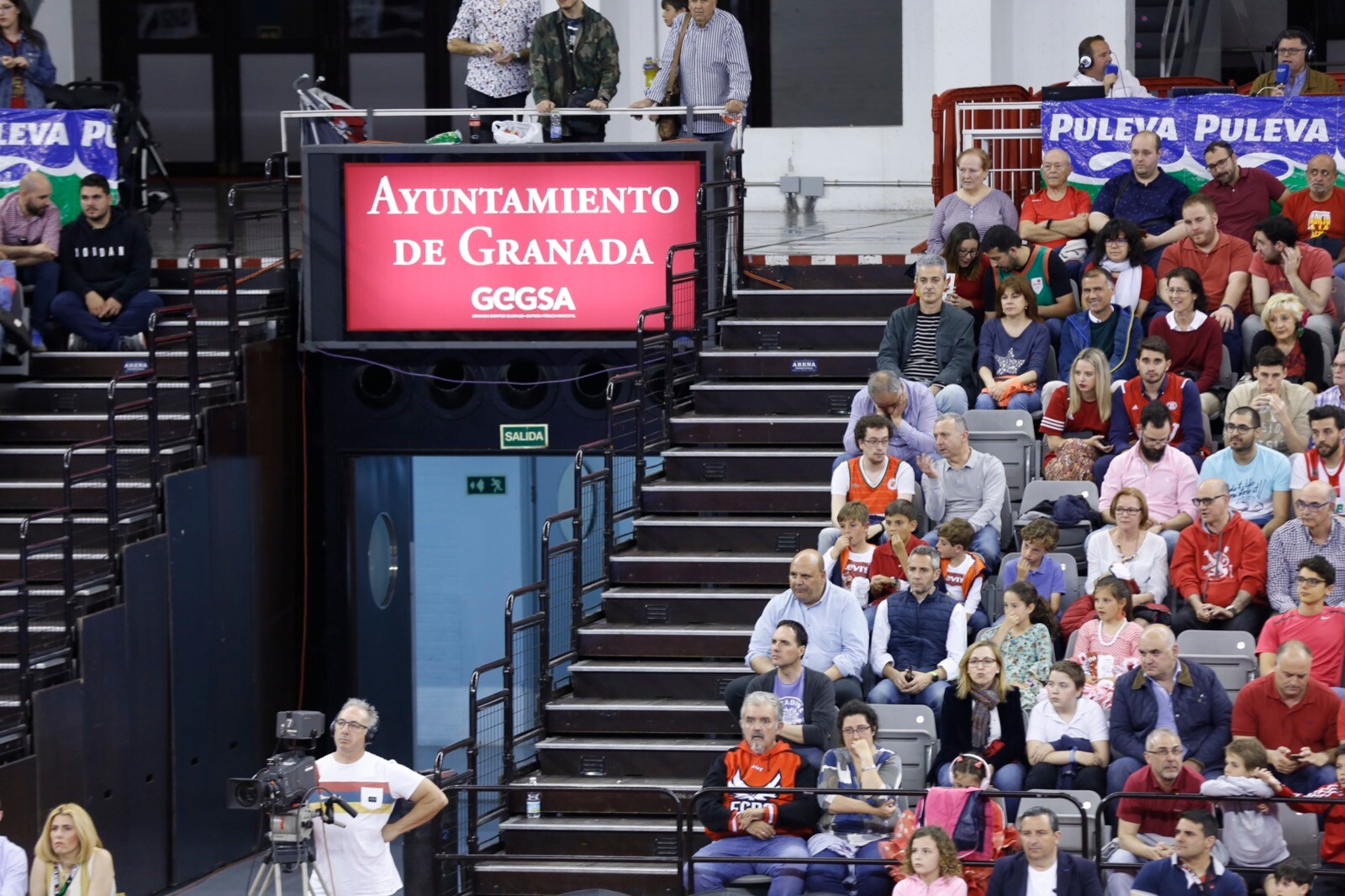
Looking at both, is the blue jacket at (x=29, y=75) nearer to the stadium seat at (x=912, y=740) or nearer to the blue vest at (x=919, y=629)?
the blue vest at (x=919, y=629)

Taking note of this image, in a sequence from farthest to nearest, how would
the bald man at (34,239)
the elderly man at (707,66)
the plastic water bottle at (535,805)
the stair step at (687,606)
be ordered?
the elderly man at (707,66), the bald man at (34,239), the stair step at (687,606), the plastic water bottle at (535,805)

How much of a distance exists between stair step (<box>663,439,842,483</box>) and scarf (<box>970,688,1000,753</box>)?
140 inches

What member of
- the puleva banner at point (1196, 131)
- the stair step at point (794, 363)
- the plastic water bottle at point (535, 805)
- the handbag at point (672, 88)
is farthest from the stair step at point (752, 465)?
the puleva banner at point (1196, 131)

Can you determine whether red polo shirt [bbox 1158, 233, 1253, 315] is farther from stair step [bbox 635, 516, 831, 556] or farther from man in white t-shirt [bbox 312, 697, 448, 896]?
man in white t-shirt [bbox 312, 697, 448, 896]

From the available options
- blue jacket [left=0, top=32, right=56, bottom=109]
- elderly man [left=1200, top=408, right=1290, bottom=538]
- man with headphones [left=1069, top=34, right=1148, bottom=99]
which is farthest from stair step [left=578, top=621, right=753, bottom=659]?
blue jacket [left=0, top=32, right=56, bottom=109]

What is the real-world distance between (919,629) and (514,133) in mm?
5951

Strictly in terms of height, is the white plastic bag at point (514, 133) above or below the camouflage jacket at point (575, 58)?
below

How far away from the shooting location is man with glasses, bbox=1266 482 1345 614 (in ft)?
36.5

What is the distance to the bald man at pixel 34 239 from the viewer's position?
15.3m

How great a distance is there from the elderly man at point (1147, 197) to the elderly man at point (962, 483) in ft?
9.00

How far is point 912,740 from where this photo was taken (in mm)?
10898

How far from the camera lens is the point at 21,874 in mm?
10586

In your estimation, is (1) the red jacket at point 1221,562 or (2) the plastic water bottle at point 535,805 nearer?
(1) the red jacket at point 1221,562

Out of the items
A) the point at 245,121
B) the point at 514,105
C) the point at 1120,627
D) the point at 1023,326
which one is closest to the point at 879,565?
the point at 1120,627
